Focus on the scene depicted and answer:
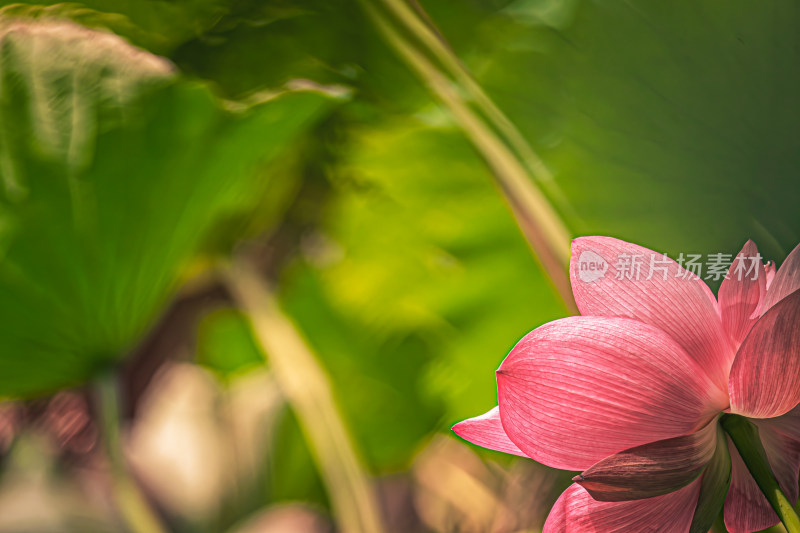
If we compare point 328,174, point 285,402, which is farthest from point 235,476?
point 328,174

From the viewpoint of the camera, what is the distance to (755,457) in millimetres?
128

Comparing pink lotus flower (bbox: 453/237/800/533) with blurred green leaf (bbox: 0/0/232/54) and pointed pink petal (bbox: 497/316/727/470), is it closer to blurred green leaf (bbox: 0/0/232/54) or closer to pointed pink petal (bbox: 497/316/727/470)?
pointed pink petal (bbox: 497/316/727/470)

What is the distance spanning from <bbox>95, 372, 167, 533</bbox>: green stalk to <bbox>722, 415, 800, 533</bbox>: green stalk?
0.24 meters

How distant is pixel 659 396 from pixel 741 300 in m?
0.04

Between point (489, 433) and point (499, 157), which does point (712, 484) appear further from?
point (499, 157)

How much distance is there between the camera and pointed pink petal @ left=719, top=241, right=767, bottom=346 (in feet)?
0.44

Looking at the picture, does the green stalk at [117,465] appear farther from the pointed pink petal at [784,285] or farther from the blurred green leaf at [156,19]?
the pointed pink petal at [784,285]

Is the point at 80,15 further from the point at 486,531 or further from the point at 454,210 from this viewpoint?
the point at 486,531

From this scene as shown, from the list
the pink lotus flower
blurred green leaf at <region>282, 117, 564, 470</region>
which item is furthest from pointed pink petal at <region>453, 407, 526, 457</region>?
blurred green leaf at <region>282, 117, 564, 470</region>

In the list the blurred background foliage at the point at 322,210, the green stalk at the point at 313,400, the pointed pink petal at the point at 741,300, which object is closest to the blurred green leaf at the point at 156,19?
the blurred background foliage at the point at 322,210

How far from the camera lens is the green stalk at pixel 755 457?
5.0 inches

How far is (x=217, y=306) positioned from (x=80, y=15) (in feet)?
0.49

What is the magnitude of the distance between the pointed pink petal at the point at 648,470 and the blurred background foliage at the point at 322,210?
0.09 meters

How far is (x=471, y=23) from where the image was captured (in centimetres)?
23
